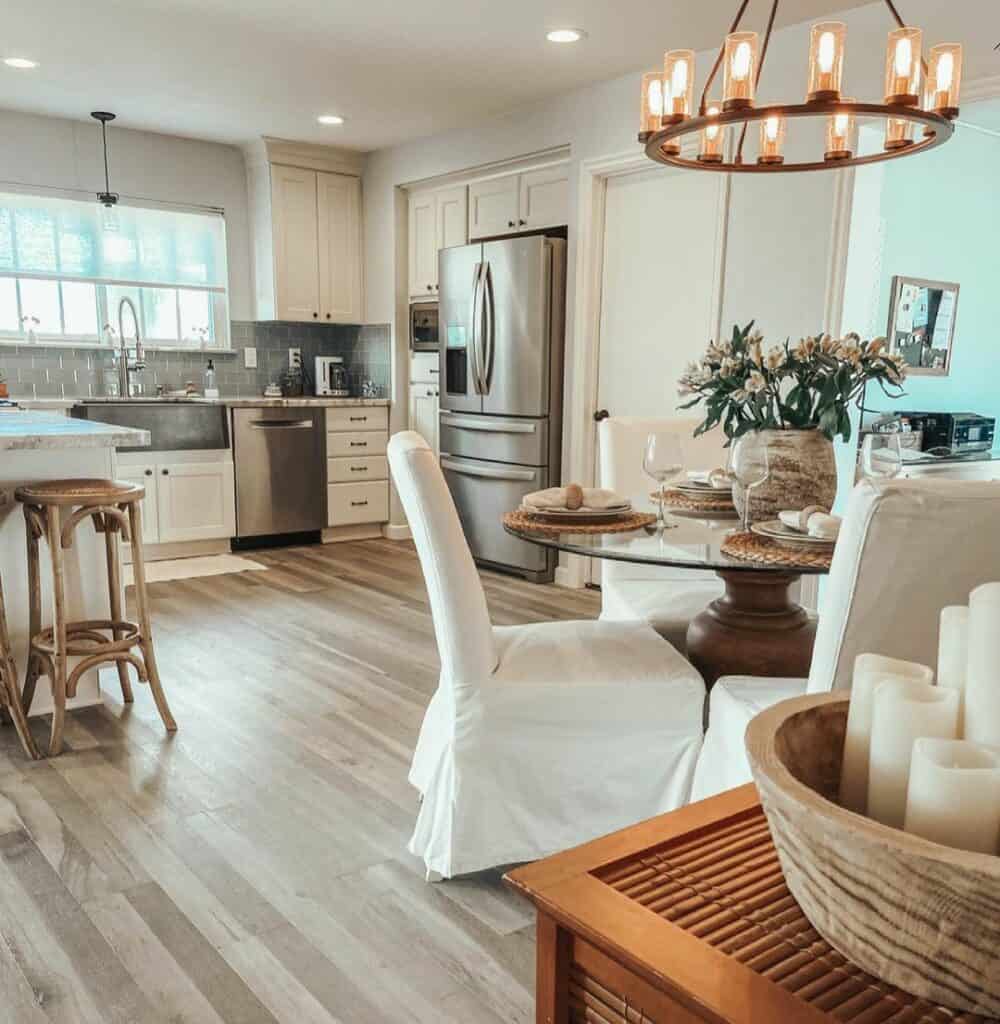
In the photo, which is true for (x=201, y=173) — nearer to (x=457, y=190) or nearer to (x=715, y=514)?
(x=457, y=190)

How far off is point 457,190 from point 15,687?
12.5 ft

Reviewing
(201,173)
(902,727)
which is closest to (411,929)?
(902,727)

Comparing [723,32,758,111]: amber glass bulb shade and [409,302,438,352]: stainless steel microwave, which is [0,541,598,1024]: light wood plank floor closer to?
[723,32,758,111]: amber glass bulb shade

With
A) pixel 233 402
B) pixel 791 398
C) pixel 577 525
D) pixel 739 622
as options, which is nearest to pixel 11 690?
pixel 577 525

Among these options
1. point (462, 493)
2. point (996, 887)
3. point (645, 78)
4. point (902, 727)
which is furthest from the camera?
point (462, 493)

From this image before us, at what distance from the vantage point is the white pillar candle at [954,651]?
0.59 metres

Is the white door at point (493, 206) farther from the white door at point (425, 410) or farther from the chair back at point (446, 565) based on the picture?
the chair back at point (446, 565)

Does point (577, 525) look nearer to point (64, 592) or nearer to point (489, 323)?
point (64, 592)

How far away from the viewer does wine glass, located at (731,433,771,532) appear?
2.05 metres

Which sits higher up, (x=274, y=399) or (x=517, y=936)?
(x=274, y=399)

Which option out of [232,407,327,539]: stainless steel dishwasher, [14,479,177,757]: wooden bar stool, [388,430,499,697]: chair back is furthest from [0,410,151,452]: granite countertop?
[232,407,327,539]: stainless steel dishwasher

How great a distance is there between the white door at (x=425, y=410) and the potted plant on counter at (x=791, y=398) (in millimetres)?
3681

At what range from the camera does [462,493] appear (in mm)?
5238

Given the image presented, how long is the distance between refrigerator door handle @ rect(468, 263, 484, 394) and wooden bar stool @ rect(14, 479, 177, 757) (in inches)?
97.4
